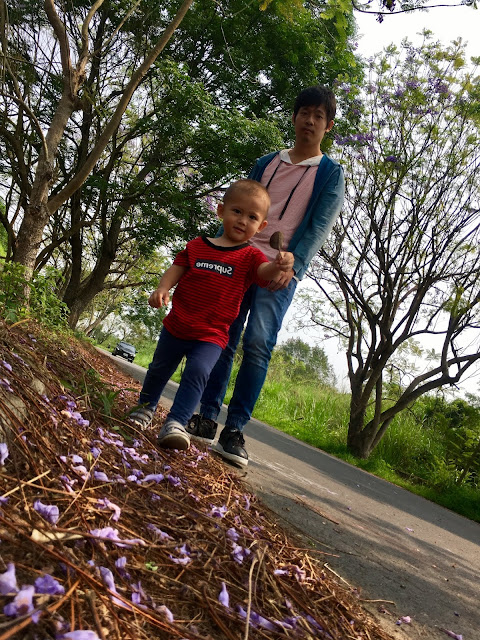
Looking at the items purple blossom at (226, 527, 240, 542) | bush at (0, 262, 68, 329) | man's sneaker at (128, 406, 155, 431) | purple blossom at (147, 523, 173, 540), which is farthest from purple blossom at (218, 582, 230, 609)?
bush at (0, 262, 68, 329)

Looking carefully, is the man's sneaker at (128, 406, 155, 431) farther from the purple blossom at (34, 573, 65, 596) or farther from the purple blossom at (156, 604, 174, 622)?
the purple blossom at (34, 573, 65, 596)

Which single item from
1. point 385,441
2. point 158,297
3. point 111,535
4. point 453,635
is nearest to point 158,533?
point 111,535

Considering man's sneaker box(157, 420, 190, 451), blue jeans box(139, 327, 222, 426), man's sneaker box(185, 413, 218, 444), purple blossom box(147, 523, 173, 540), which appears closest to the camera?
purple blossom box(147, 523, 173, 540)

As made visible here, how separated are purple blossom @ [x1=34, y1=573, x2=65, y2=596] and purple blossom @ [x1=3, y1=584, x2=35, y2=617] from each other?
6 cm

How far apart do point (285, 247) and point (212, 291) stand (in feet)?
2.55

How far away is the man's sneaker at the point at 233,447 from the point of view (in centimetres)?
293

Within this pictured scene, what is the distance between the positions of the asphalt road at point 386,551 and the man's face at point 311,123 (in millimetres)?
2169

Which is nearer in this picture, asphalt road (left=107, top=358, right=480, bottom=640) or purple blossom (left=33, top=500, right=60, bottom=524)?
purple blossom (left=33, top=500, right=60, bottom=524)

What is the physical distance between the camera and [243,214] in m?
2.67

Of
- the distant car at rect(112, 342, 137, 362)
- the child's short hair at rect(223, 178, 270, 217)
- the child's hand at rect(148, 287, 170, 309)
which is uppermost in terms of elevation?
the child's short hair at rect(223, 178, 270, 217)

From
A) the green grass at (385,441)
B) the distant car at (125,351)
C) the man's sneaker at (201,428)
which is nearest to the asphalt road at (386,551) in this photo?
the man's sneaker at (201,428)

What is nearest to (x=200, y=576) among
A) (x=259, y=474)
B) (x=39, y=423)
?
(x=39, y=423)

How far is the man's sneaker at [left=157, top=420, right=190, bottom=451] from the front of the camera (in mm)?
2217

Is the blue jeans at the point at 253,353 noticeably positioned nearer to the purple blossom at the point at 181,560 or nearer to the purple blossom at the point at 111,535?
the purple blossom at the point at 181,560
